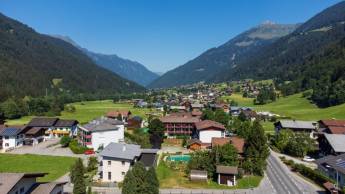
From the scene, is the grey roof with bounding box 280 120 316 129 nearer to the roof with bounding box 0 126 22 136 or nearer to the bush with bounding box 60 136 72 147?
the bush with bounding box 60 136 72 147

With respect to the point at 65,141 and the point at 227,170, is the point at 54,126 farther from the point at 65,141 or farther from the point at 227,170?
the point at 227,170

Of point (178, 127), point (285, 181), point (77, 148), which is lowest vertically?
point (285, 181)

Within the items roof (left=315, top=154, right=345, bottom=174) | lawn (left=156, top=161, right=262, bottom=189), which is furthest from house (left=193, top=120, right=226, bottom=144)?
roof (left=315, top=154, right=345, bottom=174)

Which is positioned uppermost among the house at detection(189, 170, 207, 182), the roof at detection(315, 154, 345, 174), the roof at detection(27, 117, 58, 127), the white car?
the roof at detection(27, 117, 58, 127)

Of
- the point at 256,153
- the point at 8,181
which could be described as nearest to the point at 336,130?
the point at 256,153

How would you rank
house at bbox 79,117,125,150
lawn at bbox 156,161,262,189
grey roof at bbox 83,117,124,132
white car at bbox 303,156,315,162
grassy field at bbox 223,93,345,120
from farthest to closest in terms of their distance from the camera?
grassy field at bbox 223,93,345,120 → grey roof at bbox 83,117,124,132 → house at bbox 79,117,125,150 → white car at bbox 303,156,315,162 → lawn at bbox 156,161,262,189

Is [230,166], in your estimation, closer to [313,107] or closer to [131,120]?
[131,120]
